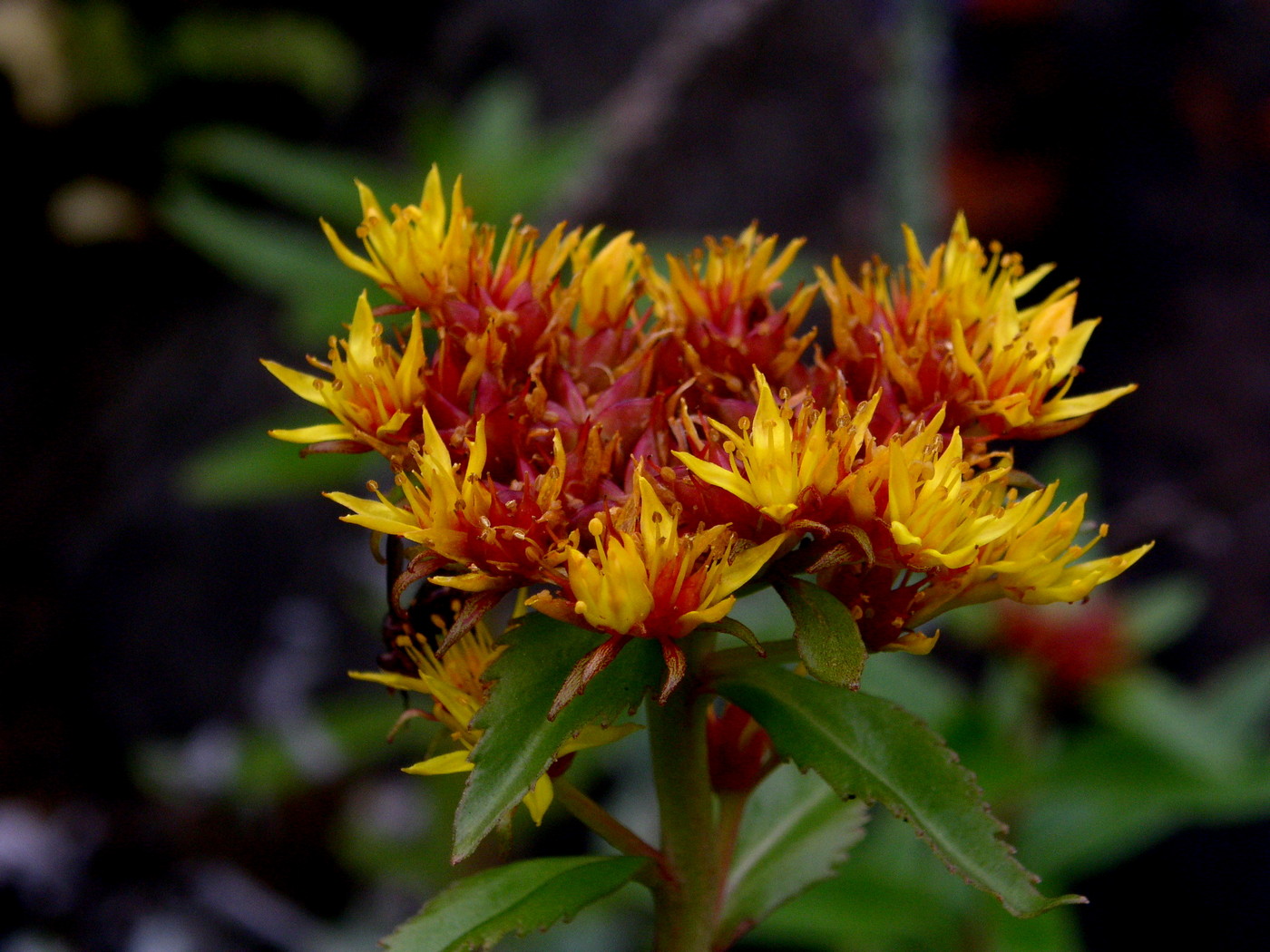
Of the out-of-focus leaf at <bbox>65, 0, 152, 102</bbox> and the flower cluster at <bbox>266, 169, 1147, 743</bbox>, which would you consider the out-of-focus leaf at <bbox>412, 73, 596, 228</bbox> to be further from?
the out-of-focus leaf at <bbox>65, 0, 152, 102</bbox>

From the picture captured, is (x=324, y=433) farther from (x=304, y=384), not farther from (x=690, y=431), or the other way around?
(x=690, y=431)

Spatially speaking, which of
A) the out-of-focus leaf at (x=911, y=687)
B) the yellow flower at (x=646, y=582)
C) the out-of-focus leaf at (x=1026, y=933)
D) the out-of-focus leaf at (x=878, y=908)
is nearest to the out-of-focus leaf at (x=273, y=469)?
the out-of-focus leaf at (x=911, y=687)

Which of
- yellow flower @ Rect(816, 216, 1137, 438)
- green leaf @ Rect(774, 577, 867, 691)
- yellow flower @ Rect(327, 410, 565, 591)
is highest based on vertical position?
yellow flower @ Rect(816, 216, 1137, 438)

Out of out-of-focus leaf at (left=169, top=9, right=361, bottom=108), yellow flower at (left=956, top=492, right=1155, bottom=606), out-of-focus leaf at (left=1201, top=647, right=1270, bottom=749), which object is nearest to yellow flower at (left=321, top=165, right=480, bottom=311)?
yellow flower at (left=956, top=492, right=1155, bottom=606)

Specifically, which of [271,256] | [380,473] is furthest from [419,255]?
[271,256]

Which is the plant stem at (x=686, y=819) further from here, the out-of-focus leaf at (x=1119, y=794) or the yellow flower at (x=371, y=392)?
the out-of-focus leaf at (x=1119, y=794)

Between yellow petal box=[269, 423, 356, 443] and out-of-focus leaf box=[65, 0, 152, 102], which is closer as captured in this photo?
yellow petal box=[269, 423, 356, 443]

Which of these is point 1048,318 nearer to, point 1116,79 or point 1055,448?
point 1055,448

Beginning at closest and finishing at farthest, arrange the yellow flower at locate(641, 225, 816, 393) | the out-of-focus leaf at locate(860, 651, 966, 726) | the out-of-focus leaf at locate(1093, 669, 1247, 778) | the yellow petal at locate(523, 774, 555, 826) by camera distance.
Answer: the yellow petal at locate(523, 774, 555, 826) < the yellow flower at locate(641, 225, 816, 393) < the out-of-focus leaf at locate(860, 651, 966, 726) < the out-of-focus leaf at locate(1093, 669, 1247, 778)
